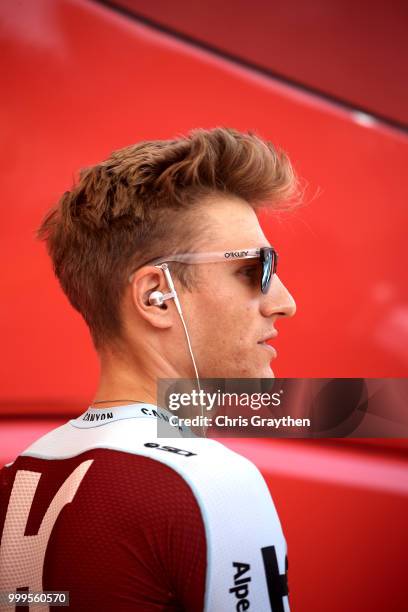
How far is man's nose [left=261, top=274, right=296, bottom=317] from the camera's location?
0.94 metres

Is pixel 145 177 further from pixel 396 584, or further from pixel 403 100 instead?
pixel 396 584

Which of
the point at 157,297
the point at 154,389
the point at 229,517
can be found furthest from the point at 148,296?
the point at 229,517

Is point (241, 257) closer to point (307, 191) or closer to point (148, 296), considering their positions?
point (148, 296)

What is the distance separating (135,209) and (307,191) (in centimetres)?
70

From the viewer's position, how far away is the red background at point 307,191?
1.41 m

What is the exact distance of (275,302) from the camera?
939mm

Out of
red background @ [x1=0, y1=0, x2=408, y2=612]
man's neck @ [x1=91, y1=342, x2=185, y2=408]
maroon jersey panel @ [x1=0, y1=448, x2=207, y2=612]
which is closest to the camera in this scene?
maroon jersey panel @ [x1=0, y1=448, x2=207, y2=612]

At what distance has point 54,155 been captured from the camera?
145cm

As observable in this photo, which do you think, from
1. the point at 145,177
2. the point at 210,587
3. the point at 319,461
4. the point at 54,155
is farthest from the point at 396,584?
the point at 54,155

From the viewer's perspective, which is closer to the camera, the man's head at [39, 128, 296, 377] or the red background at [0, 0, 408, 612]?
the man's head at [39, 128, 296, 377]

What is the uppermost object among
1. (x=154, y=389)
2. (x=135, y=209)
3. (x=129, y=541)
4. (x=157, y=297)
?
(x=135, y=209)

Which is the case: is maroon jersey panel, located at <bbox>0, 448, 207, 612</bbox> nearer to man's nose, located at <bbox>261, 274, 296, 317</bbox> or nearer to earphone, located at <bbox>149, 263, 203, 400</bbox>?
earphone, located at <bbox>149, 263, 203, 400</bbox>

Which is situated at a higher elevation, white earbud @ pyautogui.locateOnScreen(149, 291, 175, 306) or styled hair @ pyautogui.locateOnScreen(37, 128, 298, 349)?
styled hair @ pyautogui.locateOnScreen(37, 128, 298, 349)

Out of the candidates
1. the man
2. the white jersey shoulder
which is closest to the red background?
the man
